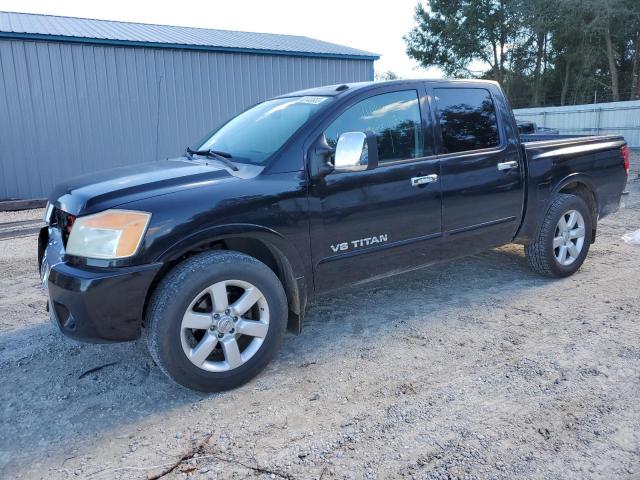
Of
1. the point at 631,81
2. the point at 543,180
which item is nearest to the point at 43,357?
the point at 543,180

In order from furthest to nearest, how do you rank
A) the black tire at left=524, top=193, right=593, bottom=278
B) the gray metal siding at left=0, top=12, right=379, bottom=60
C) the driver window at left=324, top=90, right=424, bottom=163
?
the gray metal siding at left=0, top=12, right=379, bottom=60 → the black tire at left=524, top=193, right=593, bottom=278 → the driver window at left=324, top=90, right=424, bottom=163

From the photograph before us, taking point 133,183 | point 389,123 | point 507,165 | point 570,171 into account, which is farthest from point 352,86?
point 570,171

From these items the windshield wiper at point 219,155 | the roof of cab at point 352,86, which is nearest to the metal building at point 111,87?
the windshield wiper at point 219,155

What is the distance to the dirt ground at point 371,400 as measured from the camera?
97.3 inches

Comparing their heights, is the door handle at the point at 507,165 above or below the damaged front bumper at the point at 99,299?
above

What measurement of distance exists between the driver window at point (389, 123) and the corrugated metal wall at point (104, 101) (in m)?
8.71

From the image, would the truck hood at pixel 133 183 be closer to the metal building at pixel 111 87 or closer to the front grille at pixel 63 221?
the front grille at pixel 63 221

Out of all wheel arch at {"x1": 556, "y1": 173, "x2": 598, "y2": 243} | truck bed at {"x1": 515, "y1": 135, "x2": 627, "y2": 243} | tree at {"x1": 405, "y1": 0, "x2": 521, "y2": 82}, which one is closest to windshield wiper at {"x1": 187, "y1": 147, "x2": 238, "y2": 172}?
truck bed at {"x1": 515, "y1": 135, "x2": 627, "y2": 243}

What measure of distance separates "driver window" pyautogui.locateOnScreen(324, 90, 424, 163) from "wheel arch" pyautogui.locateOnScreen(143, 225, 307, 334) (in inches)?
31.9

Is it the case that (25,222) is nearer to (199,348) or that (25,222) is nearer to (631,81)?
(199,348)

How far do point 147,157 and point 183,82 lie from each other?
80.2 inches

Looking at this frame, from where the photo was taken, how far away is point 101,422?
2.85 metres

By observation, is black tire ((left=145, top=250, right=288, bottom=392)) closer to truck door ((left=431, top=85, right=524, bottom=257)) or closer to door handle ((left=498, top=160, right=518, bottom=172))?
truck door ((left=431, top=85, right=524, bottom=257))

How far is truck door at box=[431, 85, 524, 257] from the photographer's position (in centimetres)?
412
